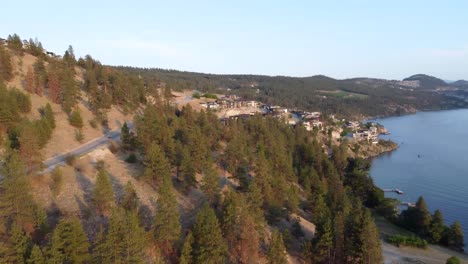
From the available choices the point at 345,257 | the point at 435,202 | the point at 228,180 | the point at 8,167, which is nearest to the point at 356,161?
the point at 435,202

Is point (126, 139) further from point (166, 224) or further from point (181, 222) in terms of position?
point (166, 224)

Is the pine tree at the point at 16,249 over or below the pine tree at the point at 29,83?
below

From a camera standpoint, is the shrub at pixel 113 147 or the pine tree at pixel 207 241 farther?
the shrub at pixel 113 147

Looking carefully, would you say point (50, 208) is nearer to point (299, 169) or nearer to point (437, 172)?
point (299, 169)

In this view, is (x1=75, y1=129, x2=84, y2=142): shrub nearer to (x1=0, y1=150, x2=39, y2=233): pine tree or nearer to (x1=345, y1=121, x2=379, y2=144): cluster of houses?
(x1=0, y1=150, x2=39, y2=233): pine tree

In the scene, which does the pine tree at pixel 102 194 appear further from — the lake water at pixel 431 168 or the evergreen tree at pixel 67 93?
the lake water at pixel 431 168

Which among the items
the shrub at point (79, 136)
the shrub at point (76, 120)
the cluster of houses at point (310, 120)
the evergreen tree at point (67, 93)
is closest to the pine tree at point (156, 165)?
the shrub at point (79, 136)

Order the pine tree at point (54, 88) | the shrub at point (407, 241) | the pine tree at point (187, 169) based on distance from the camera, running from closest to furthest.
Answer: the pine tree at point (187, 169) < the shrub at point (407, 241) < the pine tree at point (54, 88)

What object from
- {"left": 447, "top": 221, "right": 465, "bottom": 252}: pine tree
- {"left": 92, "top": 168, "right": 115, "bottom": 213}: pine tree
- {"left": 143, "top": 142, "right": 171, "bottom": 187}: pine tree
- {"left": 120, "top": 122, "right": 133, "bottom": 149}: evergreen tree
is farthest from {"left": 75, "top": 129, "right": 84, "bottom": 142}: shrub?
{"left": 447, "top": 221, "right": 465, "bottom": 252}: pine tree

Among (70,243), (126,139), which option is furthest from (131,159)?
(70,243)
